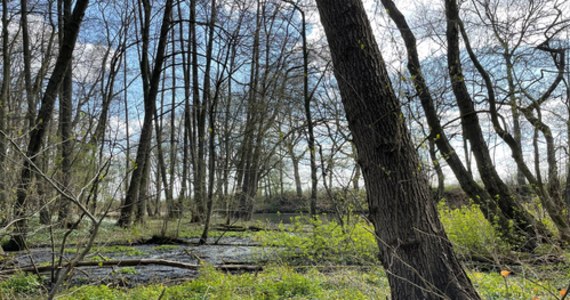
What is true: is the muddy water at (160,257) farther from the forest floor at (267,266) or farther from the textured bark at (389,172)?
the textured bark at (389,172)

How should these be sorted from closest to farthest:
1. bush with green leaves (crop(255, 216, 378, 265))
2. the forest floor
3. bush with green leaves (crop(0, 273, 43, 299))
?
the forest floor < bush with green leaves (crop(0, 273, 43, 299)) < bush with green leaves (crop(255, 216, 378, 265))

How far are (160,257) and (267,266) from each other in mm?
3008

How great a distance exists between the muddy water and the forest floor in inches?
0.9

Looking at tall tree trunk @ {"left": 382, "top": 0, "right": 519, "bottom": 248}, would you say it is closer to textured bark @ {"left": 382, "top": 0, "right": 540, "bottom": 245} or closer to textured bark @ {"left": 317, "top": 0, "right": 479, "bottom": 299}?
textured bark @ {"left": 382, "top": 0, "right": 540, "bottom": 245}

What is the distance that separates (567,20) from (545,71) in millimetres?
979

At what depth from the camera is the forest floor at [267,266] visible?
396cm

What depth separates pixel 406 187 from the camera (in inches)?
103

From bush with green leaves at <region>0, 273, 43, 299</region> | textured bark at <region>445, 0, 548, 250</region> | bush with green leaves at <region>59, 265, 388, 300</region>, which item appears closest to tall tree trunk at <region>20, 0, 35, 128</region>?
bush with green leaves at <region>0, 273, 43, 299</region>

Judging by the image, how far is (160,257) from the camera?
8.08 meters

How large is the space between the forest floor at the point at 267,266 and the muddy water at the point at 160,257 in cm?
2

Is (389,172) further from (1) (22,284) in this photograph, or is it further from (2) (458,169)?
(2) (458,169)

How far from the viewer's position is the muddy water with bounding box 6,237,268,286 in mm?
5566

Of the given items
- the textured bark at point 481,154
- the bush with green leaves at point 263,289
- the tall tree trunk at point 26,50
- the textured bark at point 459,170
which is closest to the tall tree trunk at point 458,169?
the textured bark at point 459,170

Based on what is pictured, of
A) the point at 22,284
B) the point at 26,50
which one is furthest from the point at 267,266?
the point at 26,50
